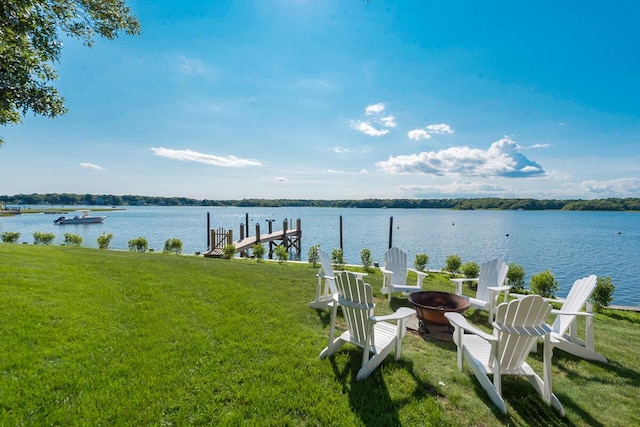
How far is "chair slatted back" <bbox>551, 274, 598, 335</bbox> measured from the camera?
3.66 meters

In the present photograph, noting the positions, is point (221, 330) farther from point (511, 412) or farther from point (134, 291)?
point (511, 412)

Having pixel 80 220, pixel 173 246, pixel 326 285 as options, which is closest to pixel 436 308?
pixel 326 285

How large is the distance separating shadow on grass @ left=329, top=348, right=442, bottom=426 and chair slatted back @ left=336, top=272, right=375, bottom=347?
12.5 inches

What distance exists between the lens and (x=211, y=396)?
97.6 inches

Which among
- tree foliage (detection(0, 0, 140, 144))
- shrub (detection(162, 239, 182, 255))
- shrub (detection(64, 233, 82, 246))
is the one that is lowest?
shrub (detection(162, 239, 182, 255))

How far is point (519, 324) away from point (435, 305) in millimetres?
2095

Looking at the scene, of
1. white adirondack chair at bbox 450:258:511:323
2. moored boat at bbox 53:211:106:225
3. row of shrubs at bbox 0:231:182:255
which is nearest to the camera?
white adirondack chair at bbox 450:258:511:323

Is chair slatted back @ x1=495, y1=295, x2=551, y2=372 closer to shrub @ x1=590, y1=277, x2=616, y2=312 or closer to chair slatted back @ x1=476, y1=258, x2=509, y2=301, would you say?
chair slatted back @ x1=476, y1=258, x2=509, y2=301

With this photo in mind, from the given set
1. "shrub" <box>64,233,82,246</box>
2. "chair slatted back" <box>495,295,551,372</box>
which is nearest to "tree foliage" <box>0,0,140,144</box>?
"chair slatted back" <box>495,295,551,372</box>

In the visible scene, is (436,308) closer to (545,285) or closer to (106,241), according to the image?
(545,285)

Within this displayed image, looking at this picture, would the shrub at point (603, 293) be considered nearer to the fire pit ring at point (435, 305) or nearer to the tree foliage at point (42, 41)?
the fire pit ring at point (435, 305)

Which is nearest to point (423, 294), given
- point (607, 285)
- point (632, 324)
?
point (632, 324)

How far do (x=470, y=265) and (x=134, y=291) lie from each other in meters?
8.75

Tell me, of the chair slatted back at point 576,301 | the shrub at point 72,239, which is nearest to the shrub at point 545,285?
the chair slatted back at point 576,301
